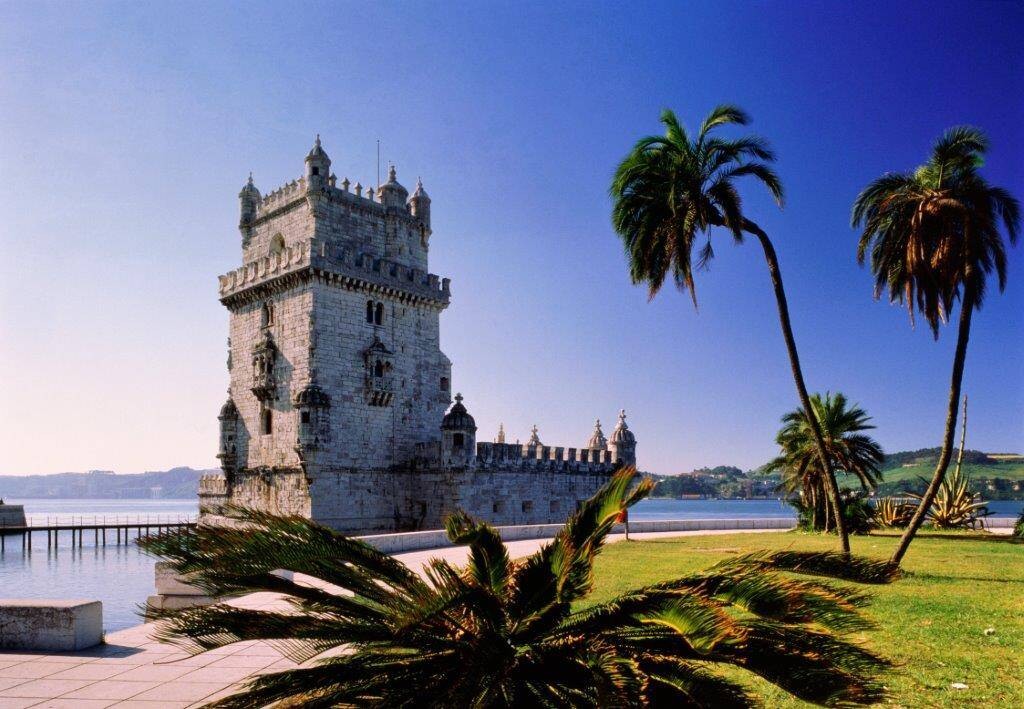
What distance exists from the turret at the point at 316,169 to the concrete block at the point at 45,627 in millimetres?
27550

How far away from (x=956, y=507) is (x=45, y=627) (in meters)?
32.9

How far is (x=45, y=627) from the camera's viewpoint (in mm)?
10562

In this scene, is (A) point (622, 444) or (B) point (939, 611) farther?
(A) point (622, 444)

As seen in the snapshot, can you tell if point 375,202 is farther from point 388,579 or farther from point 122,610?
point 388,579

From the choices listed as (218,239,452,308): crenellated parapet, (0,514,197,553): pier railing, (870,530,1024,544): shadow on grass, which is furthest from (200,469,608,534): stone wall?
(870,530,1024,544): shadow on grass

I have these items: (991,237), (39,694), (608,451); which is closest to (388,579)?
(39,694)

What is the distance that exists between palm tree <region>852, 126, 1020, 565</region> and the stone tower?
24694mm

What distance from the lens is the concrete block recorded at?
10.5 metres

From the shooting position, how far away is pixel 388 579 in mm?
5855

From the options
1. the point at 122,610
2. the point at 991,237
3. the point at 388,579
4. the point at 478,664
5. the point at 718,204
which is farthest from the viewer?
the point at 122,610

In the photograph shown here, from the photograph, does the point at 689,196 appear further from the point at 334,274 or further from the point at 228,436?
the point at 228,436

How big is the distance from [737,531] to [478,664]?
3219 cm

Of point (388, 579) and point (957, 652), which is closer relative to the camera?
point (388, 579)

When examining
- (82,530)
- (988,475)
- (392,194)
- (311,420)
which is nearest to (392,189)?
(392,194)
